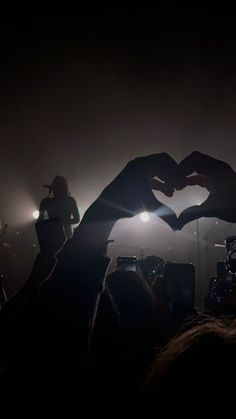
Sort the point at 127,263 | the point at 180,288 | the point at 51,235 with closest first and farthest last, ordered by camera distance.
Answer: the point at 51,235 < the point at 180,288 < the point at 127,263

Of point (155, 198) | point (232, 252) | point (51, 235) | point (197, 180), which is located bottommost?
point (232, 252)

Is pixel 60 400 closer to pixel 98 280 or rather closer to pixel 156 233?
pixel 98 280

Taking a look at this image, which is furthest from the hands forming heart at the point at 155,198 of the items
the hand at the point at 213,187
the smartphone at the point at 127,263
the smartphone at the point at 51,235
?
the smartphone at the point at 127,263

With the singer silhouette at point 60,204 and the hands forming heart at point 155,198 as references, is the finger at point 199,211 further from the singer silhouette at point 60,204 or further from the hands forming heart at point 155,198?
the singer silhouette at point 60,204

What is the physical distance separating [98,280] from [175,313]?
315cm

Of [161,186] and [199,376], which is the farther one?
[161,186]

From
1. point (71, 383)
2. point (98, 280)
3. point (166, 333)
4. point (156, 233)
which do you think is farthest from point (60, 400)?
point (156, 233)

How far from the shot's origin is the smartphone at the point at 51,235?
182 centimetres

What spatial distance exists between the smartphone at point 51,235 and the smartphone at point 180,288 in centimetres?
264

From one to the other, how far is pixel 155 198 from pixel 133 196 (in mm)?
91

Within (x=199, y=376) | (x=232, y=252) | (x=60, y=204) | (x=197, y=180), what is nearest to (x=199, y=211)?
(x=197, y=180)

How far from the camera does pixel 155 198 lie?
1152mm

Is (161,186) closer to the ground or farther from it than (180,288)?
farther from it

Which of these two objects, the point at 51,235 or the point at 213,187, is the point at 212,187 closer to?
the point at 213,187
